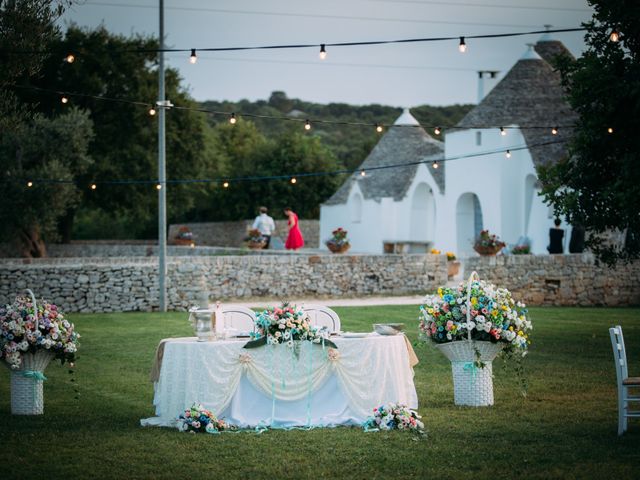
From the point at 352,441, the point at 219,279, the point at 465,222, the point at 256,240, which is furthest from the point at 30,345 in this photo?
the point at 465,222

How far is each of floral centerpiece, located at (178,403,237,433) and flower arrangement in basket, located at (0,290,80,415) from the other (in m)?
1.98

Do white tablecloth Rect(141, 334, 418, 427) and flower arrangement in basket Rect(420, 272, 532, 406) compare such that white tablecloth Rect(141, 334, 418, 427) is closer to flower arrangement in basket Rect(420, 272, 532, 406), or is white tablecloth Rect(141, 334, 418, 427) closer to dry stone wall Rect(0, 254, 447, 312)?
flower arrangement in basket Rect(420, 272, 532, 406)

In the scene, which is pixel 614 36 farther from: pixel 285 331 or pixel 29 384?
pixel 29 384

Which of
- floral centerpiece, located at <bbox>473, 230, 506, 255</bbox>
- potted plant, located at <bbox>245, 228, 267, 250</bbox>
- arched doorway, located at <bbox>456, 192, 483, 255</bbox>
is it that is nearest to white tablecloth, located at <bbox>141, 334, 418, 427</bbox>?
floral centerpiece, located at <bbox>473, 230, 506, 255</bbox>

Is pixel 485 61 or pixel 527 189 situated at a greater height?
pixel 485 61

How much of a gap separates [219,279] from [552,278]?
29.5ft

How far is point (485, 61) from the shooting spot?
4778 cm

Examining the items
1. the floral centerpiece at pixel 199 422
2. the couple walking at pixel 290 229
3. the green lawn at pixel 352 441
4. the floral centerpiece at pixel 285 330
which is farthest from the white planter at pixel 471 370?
the couple walking at pixel 290 229

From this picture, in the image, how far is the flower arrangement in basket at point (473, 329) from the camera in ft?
35.9

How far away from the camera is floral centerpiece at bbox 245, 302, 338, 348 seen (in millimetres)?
9953

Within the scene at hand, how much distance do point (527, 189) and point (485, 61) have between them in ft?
40.0

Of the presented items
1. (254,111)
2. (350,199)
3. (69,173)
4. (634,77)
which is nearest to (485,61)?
(350,199)

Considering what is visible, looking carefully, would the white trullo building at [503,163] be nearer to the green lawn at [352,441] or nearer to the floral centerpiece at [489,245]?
the floral centerpiece at [489,245]

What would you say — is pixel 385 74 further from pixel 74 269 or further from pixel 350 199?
pixel 74 269
